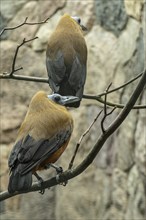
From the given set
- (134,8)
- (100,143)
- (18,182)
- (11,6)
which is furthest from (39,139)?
(11,6)

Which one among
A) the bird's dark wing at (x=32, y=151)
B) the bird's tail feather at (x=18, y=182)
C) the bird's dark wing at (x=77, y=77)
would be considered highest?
the bird's dark wing at (x=77, y=77)

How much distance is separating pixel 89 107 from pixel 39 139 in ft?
7.78

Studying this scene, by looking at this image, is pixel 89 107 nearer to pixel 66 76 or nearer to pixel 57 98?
pixel 66 76

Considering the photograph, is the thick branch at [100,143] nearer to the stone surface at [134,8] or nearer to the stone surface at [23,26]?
the stone surface at [134,8]

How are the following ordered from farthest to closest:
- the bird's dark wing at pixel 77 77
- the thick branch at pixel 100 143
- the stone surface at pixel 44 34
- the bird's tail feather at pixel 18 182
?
1. the stone surface at pixel 44 34
2. the bird's dark wing at pixel 77 77
3. the bird's tail feather at pixel 18 182
4. the thick branch at pixel 100 143

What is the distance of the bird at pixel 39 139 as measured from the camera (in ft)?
9.82

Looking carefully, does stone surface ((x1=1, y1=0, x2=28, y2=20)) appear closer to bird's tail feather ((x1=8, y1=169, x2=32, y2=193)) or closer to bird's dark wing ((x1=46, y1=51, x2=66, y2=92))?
bird's dark wing ((x1=46, y1=51, x2=66, y2=92))

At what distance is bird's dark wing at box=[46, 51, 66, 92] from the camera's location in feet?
12.2

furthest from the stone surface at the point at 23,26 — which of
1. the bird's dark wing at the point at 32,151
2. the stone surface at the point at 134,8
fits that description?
the bird's dark wing at the point at 32,151

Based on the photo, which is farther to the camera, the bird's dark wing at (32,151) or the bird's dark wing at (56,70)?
the bird's dark wing at (56,70)

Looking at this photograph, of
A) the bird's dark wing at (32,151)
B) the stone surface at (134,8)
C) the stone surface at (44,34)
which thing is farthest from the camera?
the stone surface at (44,34)

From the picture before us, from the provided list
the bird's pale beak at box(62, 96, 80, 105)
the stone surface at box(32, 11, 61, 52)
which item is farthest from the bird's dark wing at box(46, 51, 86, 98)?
the stone surface at box(32, 11, 61, 52)

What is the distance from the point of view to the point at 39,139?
3.16 m

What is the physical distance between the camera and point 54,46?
394cm
